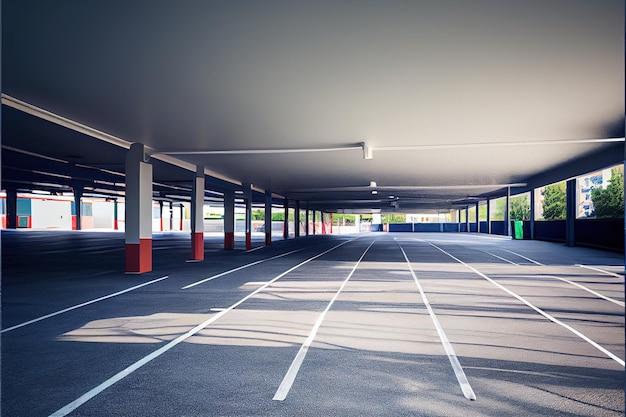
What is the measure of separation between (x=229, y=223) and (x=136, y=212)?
12312 millimetres

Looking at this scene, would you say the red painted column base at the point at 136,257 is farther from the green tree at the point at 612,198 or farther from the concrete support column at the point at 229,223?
the green tree at the point at 612,198

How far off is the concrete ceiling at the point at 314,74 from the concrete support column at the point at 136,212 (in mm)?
798

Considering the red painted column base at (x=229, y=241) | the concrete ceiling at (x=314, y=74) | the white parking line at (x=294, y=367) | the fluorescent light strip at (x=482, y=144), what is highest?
the concrete ceiling at (x=314, y=74)

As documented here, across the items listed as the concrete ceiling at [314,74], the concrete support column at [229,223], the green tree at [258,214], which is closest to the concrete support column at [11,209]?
the concrete support column at [229,223]

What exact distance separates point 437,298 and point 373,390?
20.5 feet

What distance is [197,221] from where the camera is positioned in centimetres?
2072

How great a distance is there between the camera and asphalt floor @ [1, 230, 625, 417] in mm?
4840

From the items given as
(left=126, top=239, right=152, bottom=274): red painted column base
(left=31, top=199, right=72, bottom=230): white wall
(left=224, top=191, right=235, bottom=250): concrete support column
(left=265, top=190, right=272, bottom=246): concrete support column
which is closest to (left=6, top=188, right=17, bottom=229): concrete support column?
(left=31, top=199, right=72, bottom=230): white wall

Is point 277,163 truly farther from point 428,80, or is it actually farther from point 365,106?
point 428,80

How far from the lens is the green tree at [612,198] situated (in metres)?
52.1

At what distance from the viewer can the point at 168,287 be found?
1262 centimetres

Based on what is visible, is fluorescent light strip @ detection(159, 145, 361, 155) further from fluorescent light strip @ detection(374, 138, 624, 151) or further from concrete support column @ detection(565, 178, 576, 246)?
concrete support column @ detection(565, 178, 576, 246)

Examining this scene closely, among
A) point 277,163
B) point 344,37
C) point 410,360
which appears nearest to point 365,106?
point 344,37

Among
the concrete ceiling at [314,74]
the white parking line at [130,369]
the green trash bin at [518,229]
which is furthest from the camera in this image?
the green trash bin at [518,229]
